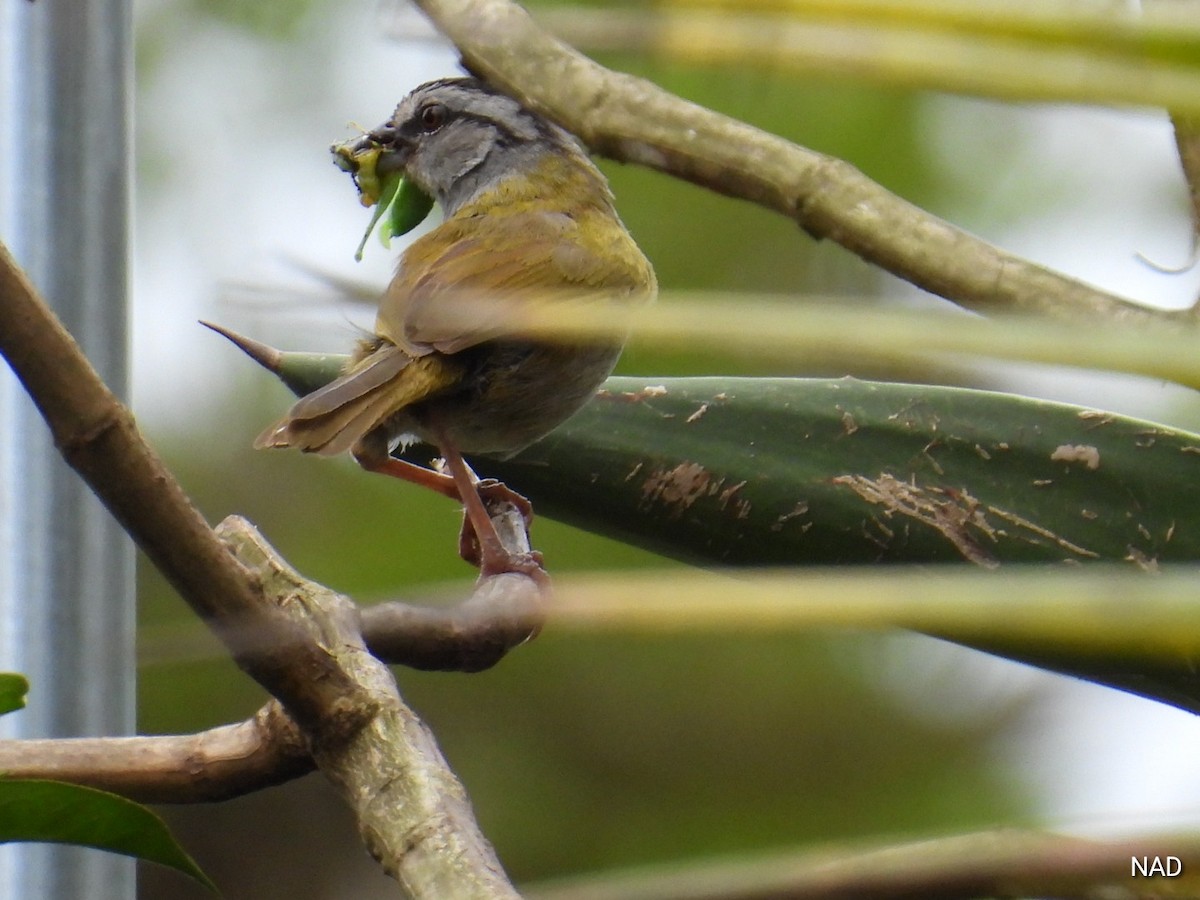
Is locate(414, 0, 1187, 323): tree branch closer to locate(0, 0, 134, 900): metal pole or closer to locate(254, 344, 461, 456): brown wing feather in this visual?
locate(0, 0, 134, 900): metal pole

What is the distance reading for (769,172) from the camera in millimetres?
1191

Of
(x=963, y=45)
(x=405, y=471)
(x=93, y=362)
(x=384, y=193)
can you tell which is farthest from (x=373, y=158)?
(x=963, y=45)

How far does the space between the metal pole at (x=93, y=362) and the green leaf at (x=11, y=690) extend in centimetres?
29

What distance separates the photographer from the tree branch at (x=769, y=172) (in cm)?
91

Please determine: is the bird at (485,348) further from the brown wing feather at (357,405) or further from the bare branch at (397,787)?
the bare branch at (397,787)

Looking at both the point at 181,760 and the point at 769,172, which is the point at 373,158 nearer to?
the point at 181,760

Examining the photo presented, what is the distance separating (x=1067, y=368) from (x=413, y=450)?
289cm

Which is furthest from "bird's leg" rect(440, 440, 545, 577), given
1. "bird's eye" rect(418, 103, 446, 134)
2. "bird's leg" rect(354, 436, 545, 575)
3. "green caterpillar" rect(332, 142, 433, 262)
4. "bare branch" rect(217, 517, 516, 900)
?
"bird's eye" rect(418, 103, 446, 134)

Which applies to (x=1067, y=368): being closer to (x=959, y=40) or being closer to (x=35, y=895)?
(x=959, y=40)

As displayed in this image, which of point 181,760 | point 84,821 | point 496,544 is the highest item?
point 496,544

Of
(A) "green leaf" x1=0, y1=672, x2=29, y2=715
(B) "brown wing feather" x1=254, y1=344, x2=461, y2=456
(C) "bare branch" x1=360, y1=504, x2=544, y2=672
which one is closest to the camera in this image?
(C) "bare branch" x1=360, y1=504, x2=544, y2=672

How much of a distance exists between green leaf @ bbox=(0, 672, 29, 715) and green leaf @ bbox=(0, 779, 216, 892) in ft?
0.23

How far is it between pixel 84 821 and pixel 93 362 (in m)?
0.69

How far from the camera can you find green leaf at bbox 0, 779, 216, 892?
1.26m
